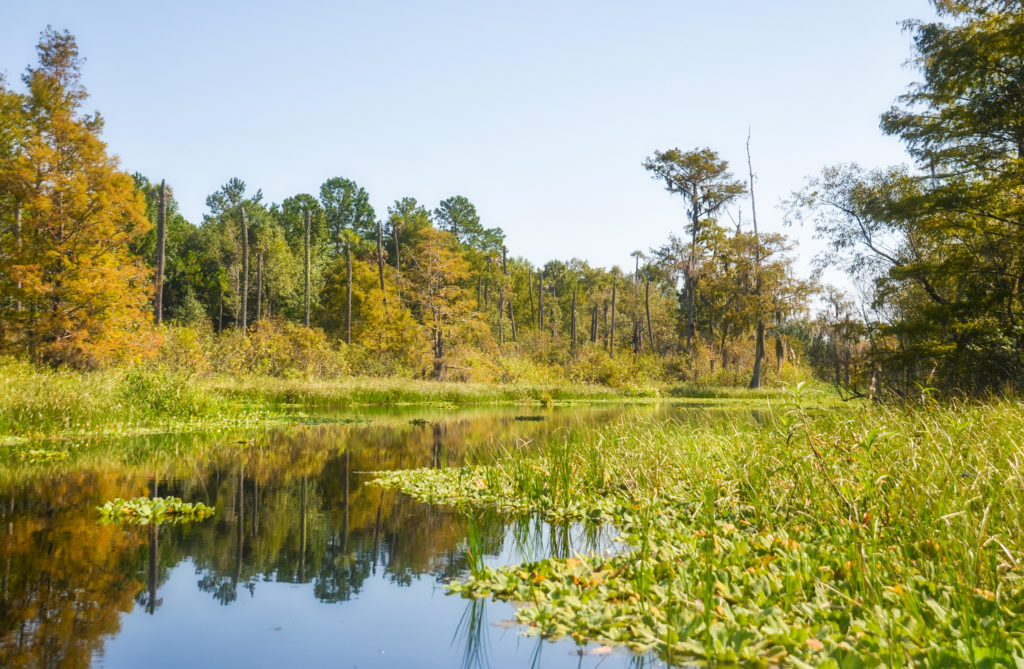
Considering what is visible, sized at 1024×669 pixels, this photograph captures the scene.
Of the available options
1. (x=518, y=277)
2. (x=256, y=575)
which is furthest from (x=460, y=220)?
(x=256, y=575)

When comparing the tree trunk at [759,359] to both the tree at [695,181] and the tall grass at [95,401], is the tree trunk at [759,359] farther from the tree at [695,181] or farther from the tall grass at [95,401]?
the tall grass at [95,401]

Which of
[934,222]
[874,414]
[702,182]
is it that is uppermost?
[702,182]

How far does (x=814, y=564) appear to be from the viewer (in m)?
4.20

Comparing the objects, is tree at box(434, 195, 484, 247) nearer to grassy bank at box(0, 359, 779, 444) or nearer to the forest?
the forest

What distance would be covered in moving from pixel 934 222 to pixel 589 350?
24878 millimetres

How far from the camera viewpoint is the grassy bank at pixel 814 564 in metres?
3.27

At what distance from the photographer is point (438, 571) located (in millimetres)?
5391

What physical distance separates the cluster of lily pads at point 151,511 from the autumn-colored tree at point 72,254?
15.7 metres

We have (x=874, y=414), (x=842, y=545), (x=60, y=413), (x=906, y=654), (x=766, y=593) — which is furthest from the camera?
(x=60, y=413)

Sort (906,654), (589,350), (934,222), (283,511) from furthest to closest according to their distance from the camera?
1. (589,350)
2. (934,222)
3. (283,511)
4. (906,654)

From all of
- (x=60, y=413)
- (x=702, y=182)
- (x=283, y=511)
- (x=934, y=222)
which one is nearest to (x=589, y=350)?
(x=702, y=182)

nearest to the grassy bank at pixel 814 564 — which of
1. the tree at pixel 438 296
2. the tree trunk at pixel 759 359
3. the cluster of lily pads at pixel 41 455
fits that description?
the cluster of lily pads at pixel 41 455

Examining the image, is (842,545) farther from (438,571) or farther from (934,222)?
(934,222)

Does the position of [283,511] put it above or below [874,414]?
below
